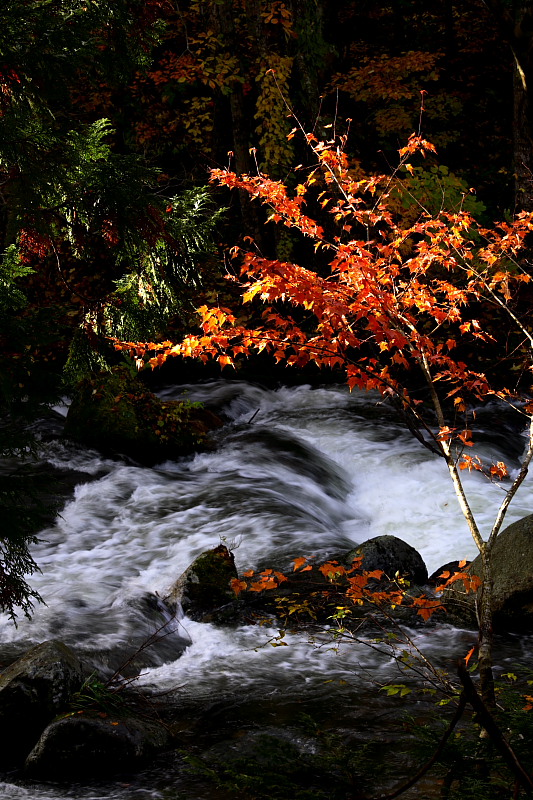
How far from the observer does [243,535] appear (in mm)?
7582

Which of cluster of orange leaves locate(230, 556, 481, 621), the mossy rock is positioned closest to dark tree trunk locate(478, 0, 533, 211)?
the mossy rock

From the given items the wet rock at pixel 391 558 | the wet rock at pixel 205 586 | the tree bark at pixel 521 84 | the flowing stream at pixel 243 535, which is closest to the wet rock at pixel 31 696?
the flowing stream at pixel 243 535

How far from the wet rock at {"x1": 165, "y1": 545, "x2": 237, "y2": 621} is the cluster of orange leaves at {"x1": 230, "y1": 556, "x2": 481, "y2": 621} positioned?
0.15 m

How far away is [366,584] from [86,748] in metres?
2.50

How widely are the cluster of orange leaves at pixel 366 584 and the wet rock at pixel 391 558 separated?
0.11 m

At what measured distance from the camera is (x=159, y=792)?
3729mm

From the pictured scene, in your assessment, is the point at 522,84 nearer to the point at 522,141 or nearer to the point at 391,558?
the point at 522,141

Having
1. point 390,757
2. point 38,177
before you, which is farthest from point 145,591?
point 38,177

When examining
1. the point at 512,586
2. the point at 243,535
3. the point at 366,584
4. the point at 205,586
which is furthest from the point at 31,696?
the point at 512,586

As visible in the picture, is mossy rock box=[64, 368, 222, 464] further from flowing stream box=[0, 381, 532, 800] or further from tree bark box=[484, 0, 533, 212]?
tree bark box=[484, 0, 533, 212]

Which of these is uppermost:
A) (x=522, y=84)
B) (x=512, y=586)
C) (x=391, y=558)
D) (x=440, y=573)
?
(x=522, y=84)

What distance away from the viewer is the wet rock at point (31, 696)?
4.12m

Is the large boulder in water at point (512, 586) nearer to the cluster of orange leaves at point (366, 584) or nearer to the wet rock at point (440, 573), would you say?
the cluster of orange leaves at point (366, 584)

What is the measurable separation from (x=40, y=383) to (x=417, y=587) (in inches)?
154
